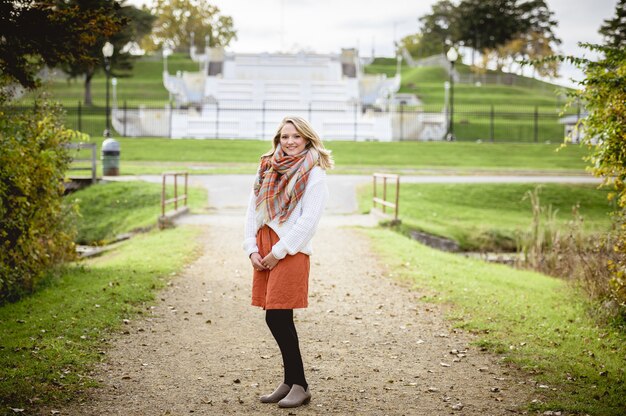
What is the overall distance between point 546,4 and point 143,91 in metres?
40.9

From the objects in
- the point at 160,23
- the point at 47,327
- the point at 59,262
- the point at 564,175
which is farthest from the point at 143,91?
the point at 47,327

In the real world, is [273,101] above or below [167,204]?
above

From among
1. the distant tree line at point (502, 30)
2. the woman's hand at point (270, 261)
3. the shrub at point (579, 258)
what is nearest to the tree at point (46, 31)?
the woman's hand at point (270, 261)

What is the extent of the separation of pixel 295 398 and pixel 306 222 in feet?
4.17

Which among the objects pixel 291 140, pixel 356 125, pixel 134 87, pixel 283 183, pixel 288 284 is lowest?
pixel 288 284

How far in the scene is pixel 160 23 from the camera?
300 feet

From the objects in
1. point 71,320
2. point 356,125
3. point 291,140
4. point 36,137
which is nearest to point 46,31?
point 36,137

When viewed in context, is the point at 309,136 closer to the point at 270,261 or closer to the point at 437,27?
the point at 270,261

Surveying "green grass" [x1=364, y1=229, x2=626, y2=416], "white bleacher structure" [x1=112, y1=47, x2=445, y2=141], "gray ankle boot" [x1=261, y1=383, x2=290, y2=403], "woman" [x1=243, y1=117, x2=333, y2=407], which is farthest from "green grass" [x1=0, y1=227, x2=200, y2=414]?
"white bleacher structure" [x1=112, y1=47, x2=445, y2=141]

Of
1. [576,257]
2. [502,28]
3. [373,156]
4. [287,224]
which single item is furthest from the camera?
[502,28]

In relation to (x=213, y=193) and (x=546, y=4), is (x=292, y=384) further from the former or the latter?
(x=546, y=4)

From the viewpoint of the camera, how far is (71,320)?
8977mm

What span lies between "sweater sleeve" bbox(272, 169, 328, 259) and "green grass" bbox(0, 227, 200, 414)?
6.65 feet

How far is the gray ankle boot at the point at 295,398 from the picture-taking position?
622 cm
